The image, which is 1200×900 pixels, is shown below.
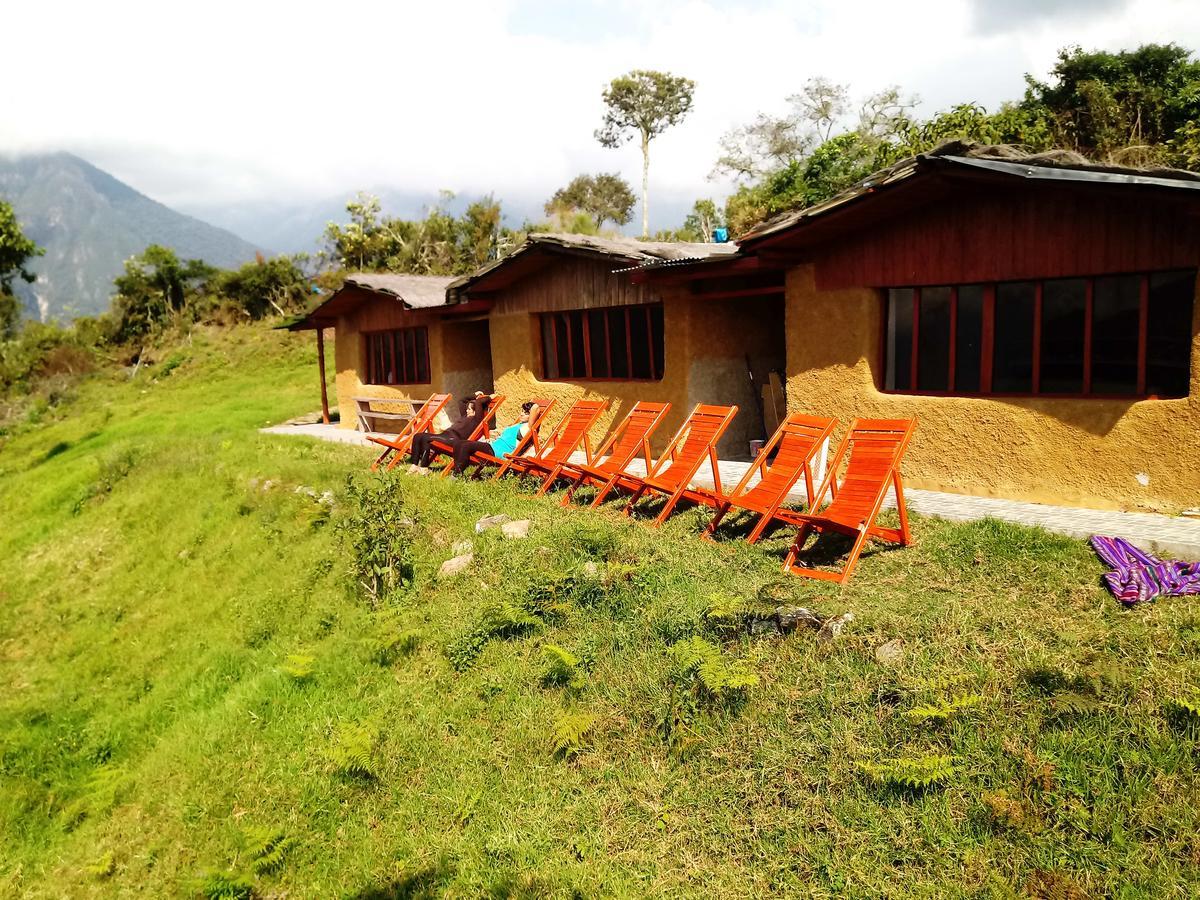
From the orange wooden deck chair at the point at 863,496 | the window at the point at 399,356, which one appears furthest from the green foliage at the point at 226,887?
the window at the point at 399,356

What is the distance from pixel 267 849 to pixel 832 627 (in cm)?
375

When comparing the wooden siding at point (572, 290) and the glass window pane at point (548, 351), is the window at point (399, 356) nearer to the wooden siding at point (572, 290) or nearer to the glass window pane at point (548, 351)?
the wooden siding at point (572, 290)

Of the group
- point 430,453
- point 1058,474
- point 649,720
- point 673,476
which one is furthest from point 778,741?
point 430,453

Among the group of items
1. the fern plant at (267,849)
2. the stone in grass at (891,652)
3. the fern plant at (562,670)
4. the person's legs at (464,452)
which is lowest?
the fern plant at (267,849)

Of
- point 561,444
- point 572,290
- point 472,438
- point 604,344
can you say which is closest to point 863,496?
point 561,444

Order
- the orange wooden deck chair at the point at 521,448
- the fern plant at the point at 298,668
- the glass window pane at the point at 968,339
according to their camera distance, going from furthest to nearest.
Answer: the orange wooden deck chair at the point at 521,448 < the glass window pane at the point at 968,339 < the fern plant at the point at 298,668

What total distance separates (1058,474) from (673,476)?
3716mm

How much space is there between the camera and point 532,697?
5.49m

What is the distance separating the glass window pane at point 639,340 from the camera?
12039mm

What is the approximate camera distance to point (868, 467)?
21.8ft

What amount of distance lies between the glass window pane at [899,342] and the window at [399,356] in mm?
10593

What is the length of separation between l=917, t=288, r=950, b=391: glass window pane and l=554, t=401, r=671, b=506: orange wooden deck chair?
2.81 meters

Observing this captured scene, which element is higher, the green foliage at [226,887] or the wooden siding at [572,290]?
the wooden siding at [572,290]

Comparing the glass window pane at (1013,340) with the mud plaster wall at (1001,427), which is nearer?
the mud plaster wall at (1001,427)
